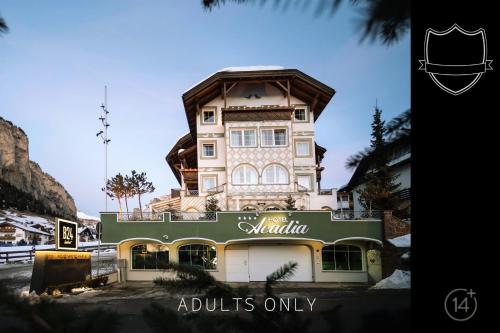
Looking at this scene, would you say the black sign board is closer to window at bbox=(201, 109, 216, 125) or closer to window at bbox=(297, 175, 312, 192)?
window at bbox=(201, 109, 216, 125)

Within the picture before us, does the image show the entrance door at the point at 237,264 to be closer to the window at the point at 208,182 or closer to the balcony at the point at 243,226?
the balcony at the point at 243,226

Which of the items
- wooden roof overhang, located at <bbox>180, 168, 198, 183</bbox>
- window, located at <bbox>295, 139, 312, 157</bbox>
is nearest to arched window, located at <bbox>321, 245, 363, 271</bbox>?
window, located at <bbox>295, 139, 312, 157</bbox>

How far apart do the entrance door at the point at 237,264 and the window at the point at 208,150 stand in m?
7.06

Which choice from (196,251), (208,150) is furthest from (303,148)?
(196,251)

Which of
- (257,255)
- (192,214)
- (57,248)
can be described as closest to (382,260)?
(257,255)

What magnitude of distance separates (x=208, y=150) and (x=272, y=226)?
797cm

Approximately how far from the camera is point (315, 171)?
2850 centimetres

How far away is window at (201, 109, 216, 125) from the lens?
29.2 meters

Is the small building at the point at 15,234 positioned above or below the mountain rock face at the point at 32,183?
below

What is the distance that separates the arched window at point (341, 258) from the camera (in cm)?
2495

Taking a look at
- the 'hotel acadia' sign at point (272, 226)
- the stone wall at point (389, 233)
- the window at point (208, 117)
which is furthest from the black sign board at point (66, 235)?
the stone wall at point (389, 233)

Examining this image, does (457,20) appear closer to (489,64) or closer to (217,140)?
(489,64)

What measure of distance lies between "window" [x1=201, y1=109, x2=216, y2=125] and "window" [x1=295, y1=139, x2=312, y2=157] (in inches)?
240

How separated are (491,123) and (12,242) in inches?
2318
